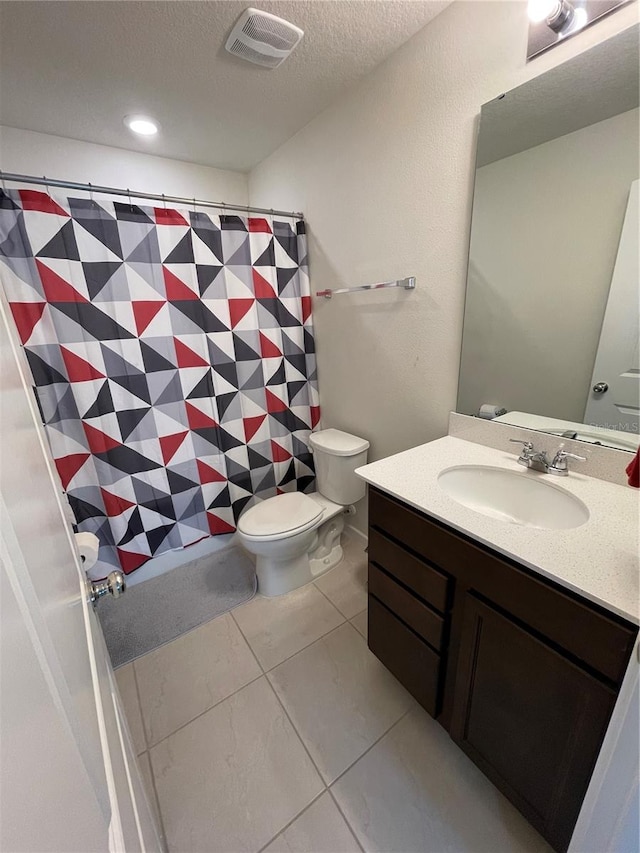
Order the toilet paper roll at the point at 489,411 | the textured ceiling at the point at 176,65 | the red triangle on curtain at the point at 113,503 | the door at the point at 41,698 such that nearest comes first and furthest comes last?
the door at the point at 41,698 < the textured ceiling at the point at 176,65 < the toilet paper roll at the point at 489,411 < the red triangle on curtain at the point at 113,503

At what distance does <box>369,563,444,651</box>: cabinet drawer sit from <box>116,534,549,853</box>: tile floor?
1.40 feet

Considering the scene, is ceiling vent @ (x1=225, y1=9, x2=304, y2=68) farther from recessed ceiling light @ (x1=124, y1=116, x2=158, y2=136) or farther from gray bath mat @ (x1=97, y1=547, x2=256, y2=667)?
gray bath mat @ (x1=97, y1=547, x2=256, y2=667)

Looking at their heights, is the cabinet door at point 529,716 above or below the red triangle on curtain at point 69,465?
below

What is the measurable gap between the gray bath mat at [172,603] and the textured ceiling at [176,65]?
2293mm

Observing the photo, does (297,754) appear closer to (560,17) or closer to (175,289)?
(175,289)

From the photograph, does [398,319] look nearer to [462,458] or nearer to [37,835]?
[462,458]

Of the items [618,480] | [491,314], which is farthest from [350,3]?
[618,480]

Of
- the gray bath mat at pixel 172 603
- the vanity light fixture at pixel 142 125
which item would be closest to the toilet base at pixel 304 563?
the gray bath mat at pixel 172 603

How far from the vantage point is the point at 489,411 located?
4.48ft

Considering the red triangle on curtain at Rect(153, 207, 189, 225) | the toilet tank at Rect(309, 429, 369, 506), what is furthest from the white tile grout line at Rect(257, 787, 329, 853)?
the red triangle on curtain at Rect(153, 207, 189, 225)

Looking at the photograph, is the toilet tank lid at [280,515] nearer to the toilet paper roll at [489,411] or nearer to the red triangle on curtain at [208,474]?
the red triangle on curtain at [208,474]

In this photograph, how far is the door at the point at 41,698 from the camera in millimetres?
205

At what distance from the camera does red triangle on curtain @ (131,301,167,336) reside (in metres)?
1.65

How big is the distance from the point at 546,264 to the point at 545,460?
24.7 inches
